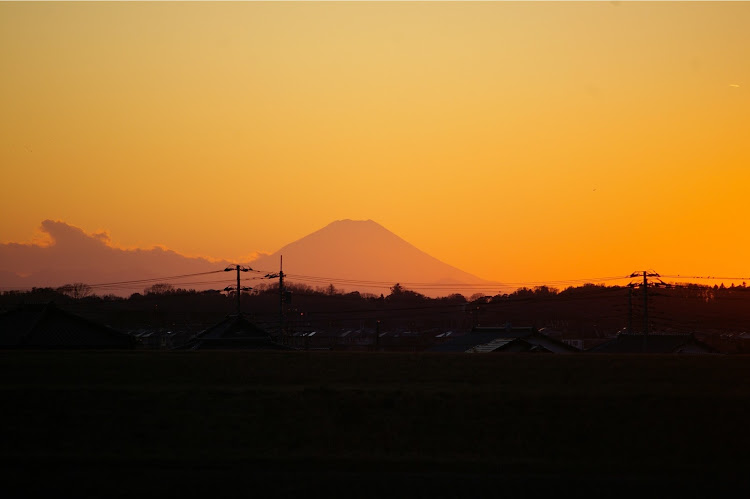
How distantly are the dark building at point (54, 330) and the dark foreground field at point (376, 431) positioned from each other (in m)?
22.4

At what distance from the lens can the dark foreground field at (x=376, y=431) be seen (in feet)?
61.2

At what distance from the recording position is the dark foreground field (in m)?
18.6

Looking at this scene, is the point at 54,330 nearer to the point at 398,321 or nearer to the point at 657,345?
the point at 657,345

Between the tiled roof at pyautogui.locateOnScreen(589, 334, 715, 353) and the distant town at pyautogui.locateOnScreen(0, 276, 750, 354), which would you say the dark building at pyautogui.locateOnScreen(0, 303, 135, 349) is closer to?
the distant town at pyautogui.locateOnScreen(0, 276, 750, 354)

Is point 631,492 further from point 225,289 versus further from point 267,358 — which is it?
point 225,289

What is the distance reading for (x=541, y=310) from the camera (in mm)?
132625

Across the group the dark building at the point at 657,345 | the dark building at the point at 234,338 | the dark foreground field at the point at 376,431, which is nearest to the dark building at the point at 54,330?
the dark building at the point at 234,338

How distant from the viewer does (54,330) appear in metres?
53.0

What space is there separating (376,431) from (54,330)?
36.3m

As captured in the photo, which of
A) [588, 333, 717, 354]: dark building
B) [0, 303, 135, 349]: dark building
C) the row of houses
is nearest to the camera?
the row of houses

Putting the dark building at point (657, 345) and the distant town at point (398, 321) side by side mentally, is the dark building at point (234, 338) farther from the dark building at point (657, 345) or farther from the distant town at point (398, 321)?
the dark building at point (657, 345)

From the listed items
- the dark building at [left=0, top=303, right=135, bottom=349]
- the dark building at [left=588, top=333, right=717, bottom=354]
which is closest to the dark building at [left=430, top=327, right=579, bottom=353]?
the dark building at [left=588, top=333, right=717, bottom=354]

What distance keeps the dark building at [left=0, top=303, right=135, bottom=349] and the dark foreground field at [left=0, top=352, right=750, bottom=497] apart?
73.5ft

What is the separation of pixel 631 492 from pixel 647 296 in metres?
60.5
